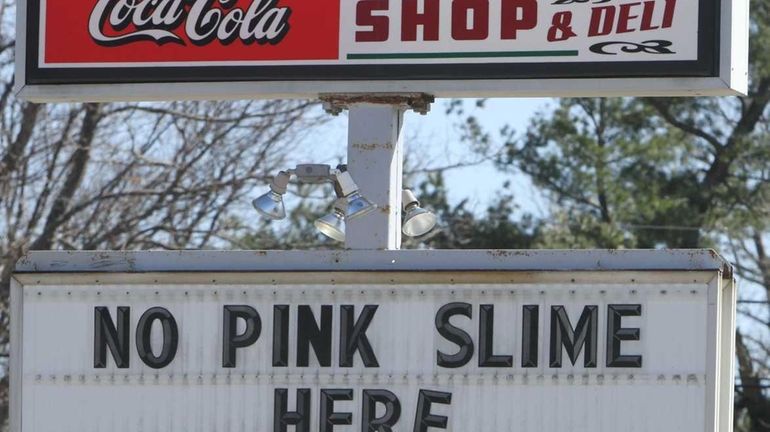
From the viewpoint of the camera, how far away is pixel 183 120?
77.3 ft

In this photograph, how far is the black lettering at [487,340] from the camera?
28.1 feet

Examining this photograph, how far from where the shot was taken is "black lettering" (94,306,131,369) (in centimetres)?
888

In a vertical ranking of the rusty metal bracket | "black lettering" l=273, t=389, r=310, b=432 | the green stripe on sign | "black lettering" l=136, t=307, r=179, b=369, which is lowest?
"black lettering" l=273, t=389, r=310, b=432

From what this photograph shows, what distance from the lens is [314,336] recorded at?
8.73m

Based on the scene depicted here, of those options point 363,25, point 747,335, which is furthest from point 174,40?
point 747,335

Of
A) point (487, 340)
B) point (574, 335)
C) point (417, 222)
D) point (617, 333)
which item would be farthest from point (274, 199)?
point (617, 333)

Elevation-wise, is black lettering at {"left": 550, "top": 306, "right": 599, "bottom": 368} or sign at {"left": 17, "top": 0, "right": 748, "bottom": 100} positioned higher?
sign at {"left": 17, "top": 0, "right": 748, "bottom": 100}

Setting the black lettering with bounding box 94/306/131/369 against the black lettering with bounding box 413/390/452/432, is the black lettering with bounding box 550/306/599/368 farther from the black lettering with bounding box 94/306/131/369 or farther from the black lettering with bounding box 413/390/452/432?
the black lettering with bounding box 94/306/131/369

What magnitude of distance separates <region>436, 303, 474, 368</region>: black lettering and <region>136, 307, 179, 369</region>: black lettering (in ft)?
3.99

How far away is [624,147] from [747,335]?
3.46 metres

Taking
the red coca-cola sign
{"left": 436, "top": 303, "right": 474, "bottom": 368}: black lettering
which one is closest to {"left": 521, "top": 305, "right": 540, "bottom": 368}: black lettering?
{"left": 436, "top": 303, "right": 474, "bottom": 368}: black lettering

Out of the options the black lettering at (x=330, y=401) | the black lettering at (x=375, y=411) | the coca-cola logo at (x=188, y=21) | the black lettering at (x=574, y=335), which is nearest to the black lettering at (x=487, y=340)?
the black lettering at (x=574, y=335)

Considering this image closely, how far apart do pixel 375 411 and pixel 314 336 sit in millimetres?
438

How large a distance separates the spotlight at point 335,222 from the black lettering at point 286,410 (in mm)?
1005
